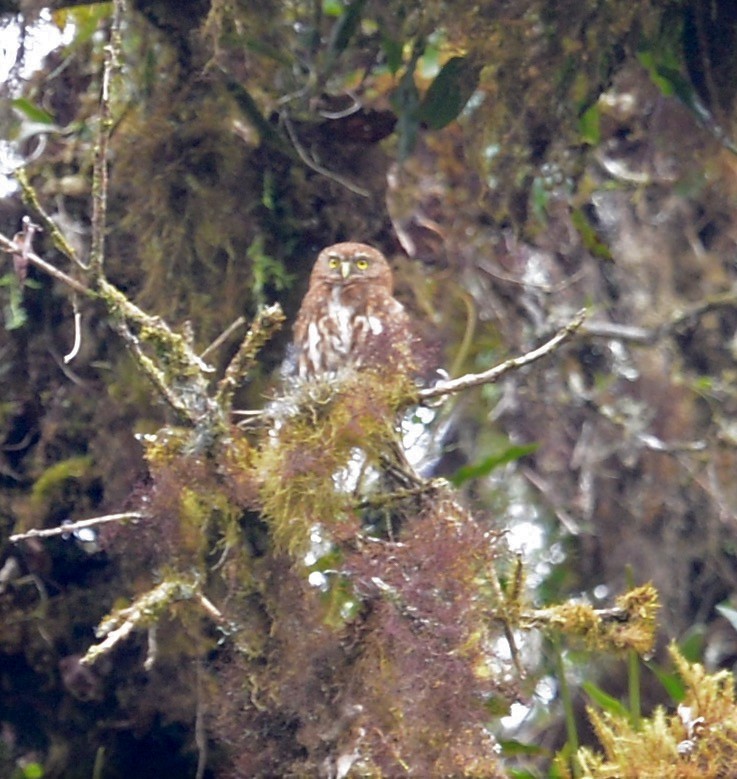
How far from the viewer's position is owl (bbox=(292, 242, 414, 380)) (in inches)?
111

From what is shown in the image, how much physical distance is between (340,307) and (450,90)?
0.50 metres

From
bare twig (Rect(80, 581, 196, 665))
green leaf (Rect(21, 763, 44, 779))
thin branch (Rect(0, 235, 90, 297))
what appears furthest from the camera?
green leaf (Rect(21, 763, 44, 779))

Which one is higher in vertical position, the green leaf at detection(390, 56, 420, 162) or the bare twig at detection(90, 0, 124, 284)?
the bare twig at detection(90, 0, 124, 284)

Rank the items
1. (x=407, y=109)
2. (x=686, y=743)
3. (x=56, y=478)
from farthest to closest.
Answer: (x=56, y=478)
(x=407, y=109)
(x=686, y=743)

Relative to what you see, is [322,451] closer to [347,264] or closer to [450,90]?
[347,264]

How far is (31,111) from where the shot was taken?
2.93 m

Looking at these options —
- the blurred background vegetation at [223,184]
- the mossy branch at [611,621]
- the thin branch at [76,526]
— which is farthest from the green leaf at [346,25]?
the mossy branch at [611,621]

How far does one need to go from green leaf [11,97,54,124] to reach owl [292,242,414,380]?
0.65 metres

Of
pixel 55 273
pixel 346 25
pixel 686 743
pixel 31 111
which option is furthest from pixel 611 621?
pixel 31 111

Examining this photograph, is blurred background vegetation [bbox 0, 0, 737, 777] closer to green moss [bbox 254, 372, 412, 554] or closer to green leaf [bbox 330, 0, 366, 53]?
green leaf [bbox 330, 0, 366, 53]

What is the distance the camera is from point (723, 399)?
164 inches

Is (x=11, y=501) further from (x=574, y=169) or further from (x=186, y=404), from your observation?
(x=574, y=169)

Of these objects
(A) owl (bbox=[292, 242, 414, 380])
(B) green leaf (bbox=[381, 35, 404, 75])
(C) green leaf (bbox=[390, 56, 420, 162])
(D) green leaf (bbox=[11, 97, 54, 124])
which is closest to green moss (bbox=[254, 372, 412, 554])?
(A) owl (bbox=[292, 242, 414, 380])

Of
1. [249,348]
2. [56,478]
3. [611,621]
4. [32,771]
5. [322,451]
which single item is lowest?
[32,771]
